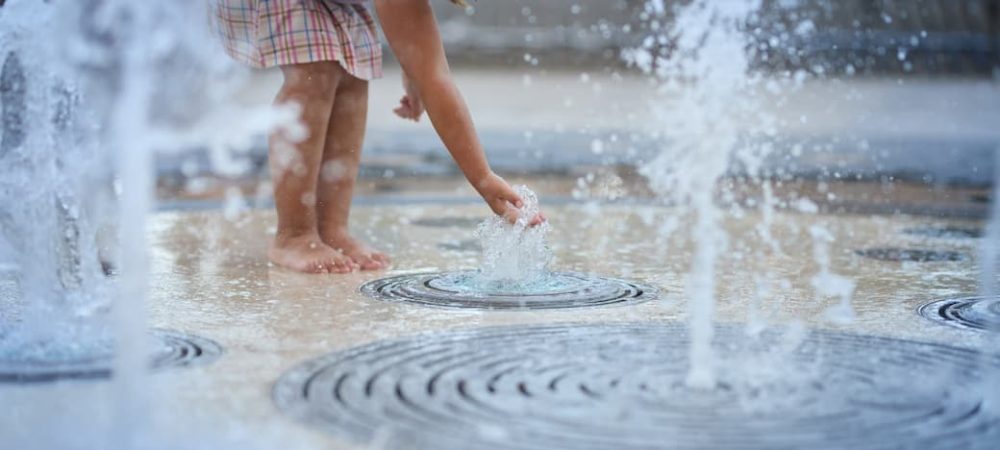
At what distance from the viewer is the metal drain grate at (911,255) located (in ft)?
12.5

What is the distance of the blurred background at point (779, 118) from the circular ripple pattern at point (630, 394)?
2540 mm

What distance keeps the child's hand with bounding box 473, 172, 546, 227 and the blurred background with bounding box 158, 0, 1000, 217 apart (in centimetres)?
189

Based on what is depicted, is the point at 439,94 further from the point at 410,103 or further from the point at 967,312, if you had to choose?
the point at 967,312

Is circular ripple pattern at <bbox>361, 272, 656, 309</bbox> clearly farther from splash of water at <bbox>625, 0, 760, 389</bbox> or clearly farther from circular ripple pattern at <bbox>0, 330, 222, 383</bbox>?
circular ripple pattern at <bbox>0, 330, 222, 383</bbox>

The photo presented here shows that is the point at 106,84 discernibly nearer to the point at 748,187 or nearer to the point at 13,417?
the point at 13,417

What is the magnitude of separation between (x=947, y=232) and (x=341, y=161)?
1851 mm

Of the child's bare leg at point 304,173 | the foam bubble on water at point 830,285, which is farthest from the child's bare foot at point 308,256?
the foam bubble on water at point 830,285

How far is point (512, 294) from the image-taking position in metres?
3.19

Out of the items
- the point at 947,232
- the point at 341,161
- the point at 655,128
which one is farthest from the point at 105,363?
the point at 655,128

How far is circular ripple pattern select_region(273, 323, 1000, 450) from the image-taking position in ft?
6.61

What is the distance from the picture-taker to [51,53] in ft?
8.57

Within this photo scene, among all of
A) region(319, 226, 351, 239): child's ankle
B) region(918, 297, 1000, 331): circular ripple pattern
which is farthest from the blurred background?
region(918, 297, 1000, 331): circular ripple pattern

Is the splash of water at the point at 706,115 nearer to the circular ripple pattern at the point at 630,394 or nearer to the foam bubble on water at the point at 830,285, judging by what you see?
the circular ripple pattern at the point at 630,394

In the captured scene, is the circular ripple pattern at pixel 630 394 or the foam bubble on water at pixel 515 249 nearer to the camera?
the circular ripple pattern at pixel 630 394
